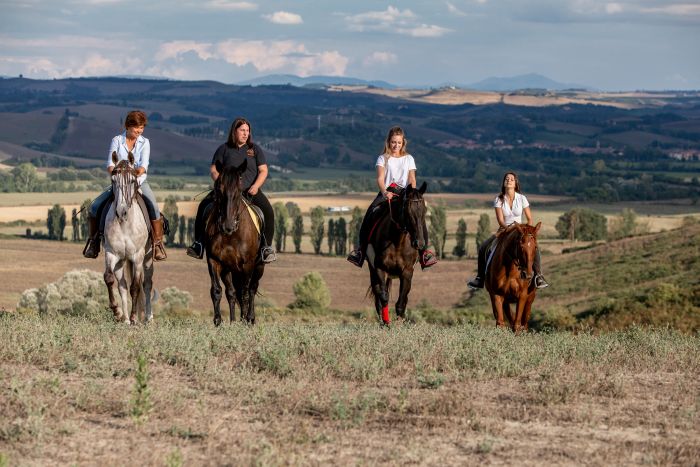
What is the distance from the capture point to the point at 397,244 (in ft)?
59.6

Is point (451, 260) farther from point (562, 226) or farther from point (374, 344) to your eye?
point (374, 344)

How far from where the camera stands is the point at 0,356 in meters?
12.6

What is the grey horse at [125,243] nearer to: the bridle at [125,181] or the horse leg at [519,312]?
the bridle at [125,181]

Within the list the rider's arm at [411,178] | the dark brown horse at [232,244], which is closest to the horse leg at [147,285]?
the dark brown horse at [232,244]

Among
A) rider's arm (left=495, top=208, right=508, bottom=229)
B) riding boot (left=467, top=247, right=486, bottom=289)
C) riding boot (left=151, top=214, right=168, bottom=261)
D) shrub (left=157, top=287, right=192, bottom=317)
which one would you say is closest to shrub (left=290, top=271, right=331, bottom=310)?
shrub (left=157, top=287, right=192, bottom=317)

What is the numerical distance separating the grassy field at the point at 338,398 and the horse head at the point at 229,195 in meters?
2.42

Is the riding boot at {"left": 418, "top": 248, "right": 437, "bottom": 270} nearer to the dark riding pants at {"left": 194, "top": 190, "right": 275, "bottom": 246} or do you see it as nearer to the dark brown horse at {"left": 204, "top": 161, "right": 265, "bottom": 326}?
the dark riding pants at {"left": 194, "top": 190, "right": 275, "bottom": 246}

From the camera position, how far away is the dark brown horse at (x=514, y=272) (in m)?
16.8

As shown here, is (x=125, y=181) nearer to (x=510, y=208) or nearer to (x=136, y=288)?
(x=136, y=288)

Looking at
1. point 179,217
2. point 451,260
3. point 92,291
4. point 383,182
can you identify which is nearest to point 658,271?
point 92,291

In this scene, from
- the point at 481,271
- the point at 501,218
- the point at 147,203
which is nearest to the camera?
the point at 147,203

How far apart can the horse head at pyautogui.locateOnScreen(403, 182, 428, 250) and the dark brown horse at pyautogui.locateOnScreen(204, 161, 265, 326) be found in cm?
255

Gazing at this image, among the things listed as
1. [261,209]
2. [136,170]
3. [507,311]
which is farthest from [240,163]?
[507,311]

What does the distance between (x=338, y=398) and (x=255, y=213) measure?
7.56 metres
